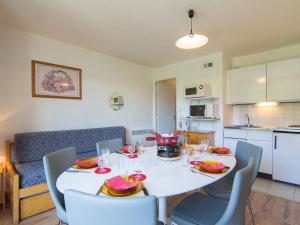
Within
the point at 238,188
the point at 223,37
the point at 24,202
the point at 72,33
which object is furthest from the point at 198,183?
the point at 72,33

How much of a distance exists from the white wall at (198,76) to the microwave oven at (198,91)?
0.60ft

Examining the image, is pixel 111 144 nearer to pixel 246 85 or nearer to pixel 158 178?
pixel 158 178

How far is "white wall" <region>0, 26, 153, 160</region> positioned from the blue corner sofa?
213mm

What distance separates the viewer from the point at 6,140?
240 centimetres

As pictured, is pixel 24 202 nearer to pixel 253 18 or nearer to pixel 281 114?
pixel 253 18

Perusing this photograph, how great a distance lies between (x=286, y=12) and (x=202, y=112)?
6.70 ft

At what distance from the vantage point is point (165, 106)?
4863 millimetres

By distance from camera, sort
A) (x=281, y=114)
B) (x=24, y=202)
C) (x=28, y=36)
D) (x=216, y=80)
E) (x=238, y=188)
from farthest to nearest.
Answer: (x=216, y=80)
(x=281, y=114)
(x=28, y=36)
(x=24, y=202)
(x=238, y=188)

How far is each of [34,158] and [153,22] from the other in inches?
98.2

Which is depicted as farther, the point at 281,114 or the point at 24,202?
the point at 281,114

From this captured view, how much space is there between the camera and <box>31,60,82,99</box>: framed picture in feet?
8.79

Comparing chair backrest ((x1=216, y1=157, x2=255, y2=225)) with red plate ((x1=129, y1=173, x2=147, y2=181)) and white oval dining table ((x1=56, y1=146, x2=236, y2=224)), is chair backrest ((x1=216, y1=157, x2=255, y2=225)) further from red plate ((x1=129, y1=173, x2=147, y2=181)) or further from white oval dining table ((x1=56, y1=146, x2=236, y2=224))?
red plate ((x1=129, y1=173, x2=147, y2=181))

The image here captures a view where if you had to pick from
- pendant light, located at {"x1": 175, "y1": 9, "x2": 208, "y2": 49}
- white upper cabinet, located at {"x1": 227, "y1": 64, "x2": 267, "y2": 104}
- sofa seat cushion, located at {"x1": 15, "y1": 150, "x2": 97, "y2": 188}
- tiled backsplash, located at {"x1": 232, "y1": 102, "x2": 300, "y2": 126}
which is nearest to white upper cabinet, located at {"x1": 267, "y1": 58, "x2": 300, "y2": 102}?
white upper cabinet, located at {"x1": 227, "y1": 64, "x2": 267, "y2": 104}

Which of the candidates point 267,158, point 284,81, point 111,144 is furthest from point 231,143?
point 111,144
